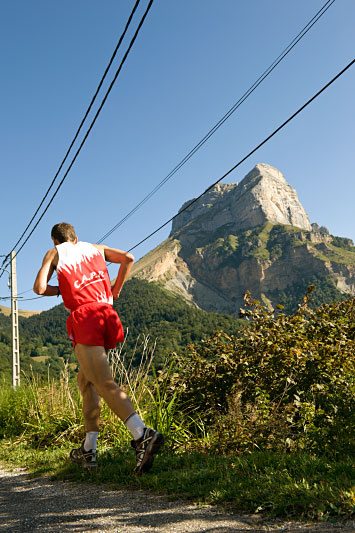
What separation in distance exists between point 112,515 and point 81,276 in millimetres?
1706

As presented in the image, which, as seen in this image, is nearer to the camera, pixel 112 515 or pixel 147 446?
pixel 112 515

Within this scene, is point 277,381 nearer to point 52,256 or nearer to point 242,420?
point 242,420

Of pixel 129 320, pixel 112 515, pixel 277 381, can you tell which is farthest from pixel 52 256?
pixel 129 320

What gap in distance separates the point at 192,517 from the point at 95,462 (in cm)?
151

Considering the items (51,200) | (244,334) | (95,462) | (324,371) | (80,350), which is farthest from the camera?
(51,200)

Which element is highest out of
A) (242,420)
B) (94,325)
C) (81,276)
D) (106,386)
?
(81,276)

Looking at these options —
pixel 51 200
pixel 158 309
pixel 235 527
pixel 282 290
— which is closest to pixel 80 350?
pixel 235 527

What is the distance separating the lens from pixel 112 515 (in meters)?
2.49

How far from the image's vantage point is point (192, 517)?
2324 mm

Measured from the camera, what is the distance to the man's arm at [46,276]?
3500 millimetres

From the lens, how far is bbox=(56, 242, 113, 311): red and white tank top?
11.4 ft

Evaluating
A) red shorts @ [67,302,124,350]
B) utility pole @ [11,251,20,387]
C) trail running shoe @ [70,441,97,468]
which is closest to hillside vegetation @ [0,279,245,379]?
utility pole @ [11,251,20,387]

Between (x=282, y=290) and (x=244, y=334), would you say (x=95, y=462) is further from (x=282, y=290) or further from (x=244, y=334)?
(x=282, y=290)

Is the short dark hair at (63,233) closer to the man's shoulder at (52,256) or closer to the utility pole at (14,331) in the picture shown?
the man's shoulder at (52,256)
